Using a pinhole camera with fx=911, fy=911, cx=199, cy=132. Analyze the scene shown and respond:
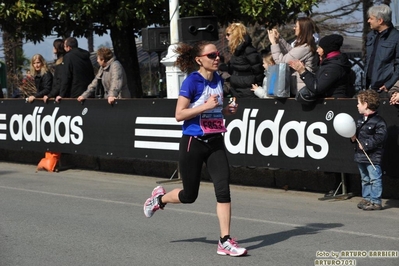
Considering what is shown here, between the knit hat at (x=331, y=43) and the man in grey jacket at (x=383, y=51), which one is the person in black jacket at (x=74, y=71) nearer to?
the knit hat at (x=331, y=43)

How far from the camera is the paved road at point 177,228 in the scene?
7.75 m

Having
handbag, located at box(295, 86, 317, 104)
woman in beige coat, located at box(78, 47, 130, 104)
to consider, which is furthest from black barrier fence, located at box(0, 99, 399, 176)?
woman in beige coat, located at box(78, 47, 130, 104)

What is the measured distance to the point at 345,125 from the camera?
10.2 meters

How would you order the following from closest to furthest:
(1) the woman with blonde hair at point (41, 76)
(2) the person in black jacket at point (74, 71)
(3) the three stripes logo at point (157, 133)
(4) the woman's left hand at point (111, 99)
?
(3) the three stripes logo at point (157, 133) < (4) the woman's left hand at point (111, 99) < (2) the person in black jacket at point (74, 71) < (1) the woman with blonde hair at point (41, 76)

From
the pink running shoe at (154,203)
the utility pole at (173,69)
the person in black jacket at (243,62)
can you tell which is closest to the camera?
the pink running shoe at (154,203)

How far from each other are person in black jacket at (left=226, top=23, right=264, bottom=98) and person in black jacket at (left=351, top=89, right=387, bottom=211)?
2.46 metres

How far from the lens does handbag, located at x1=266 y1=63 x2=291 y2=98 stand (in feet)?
37.7

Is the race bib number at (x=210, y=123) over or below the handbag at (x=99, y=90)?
below

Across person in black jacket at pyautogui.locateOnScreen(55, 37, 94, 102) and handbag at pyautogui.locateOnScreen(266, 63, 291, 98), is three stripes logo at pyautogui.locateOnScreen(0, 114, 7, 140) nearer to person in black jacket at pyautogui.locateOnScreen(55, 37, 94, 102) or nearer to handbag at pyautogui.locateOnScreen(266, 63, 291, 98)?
person in black jacket at pyautogui.locateOnScreen(55, 37, 94, 102)

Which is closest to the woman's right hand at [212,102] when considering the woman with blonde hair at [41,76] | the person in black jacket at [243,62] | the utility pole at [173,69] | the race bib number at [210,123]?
the race bib number at [210,123]

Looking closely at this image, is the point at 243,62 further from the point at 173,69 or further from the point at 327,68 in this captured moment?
the point at 173,69

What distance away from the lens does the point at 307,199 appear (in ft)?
37.4

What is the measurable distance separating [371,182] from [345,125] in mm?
714

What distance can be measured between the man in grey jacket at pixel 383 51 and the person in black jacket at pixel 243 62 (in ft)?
7.00
